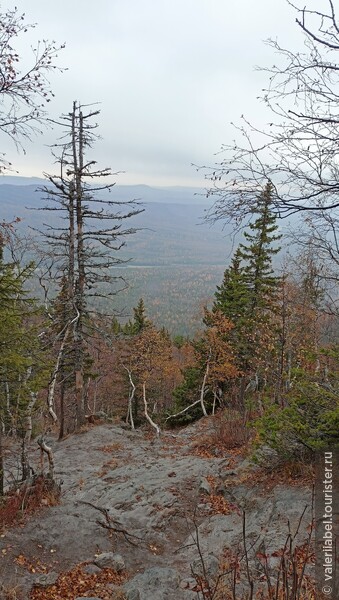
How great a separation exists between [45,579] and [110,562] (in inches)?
39.0

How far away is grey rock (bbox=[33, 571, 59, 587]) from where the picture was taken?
207 inches

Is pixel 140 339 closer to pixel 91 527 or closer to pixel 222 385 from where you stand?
pixel 222 385

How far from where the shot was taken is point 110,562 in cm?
593

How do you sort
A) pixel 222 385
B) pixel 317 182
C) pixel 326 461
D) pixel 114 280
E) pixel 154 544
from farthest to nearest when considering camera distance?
pixel 222 385 → pixel 114 280 → pixel 154 544 → pixel 326 461 → pixel 317 182

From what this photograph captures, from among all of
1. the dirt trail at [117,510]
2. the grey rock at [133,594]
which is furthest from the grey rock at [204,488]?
the grey rock at [133,594]

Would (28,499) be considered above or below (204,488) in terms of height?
above

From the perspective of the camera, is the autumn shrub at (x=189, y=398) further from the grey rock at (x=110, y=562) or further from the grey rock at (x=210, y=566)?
the grey rock at (x=210, y=566)

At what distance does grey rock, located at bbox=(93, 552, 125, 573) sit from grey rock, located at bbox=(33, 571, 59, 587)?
64cm

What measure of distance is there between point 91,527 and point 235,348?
15.9 metres

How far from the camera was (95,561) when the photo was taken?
594cm

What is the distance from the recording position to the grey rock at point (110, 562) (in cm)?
587

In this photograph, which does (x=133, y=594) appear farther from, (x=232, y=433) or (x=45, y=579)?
(x=232, y=433)

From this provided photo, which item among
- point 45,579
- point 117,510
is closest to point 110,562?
point 45,579

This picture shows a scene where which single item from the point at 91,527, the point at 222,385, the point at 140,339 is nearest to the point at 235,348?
the point at 222,385
